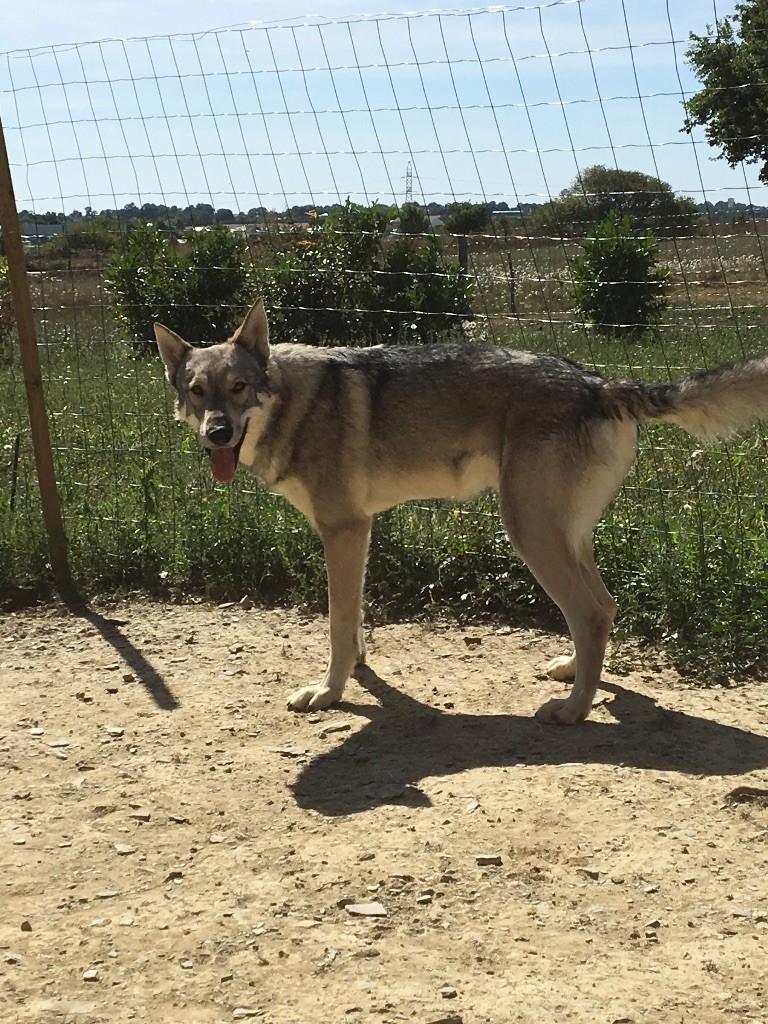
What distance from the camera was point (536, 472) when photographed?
4.58m

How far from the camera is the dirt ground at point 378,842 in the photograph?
2.78 meters

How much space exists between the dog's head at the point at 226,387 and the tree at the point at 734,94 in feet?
7.51

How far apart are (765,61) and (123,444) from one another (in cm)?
468

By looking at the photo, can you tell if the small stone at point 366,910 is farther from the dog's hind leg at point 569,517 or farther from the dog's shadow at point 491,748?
the dog's hind leg at point 569,517

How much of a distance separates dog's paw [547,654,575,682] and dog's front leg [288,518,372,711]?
2.99 feet

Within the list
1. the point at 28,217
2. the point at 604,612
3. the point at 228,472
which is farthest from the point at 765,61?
the point at 28,217

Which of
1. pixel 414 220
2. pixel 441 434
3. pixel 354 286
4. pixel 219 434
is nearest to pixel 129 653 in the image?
pixel 219 434

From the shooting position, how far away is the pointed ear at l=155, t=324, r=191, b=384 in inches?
197

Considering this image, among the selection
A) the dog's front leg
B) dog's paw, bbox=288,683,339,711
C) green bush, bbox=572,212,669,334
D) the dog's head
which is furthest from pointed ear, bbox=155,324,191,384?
green bush, bbox=572,212,669,334

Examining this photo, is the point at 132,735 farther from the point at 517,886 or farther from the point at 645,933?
the point at 645,933

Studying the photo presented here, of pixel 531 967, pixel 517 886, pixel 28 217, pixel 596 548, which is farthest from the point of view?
pixel 28 217

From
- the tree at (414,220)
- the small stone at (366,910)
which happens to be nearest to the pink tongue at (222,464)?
the small stone at (366,910)

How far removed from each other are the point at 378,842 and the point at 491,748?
37.6 inches

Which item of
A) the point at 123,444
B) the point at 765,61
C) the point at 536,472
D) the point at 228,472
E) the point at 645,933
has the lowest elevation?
the point at 645,933
